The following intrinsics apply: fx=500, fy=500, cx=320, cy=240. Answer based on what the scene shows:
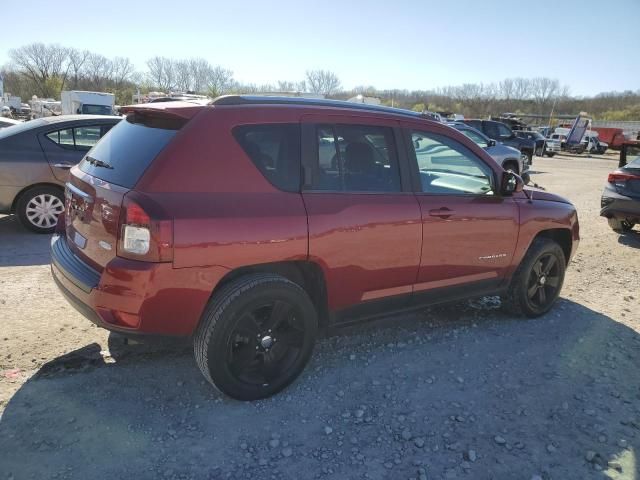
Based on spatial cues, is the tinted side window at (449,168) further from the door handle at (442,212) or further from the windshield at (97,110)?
the windshield at (97,110)

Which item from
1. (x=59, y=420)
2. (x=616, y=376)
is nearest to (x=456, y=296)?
(x=616, y=376)

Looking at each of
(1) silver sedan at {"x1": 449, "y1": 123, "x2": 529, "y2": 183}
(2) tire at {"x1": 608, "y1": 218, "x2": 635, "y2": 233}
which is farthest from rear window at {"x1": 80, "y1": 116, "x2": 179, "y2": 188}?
(1) silver sedan at {"x1": 449, "y1": 123, "x2": 529, "y2": 183}

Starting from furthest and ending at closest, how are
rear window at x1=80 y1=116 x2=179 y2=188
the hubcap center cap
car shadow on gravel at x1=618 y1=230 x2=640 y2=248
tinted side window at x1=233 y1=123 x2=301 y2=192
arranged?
car shadow on gravel at x1=618 y1=230 x2=640 y2=248
the hubcap center cap
tinted side window at x1=233 y1=123 x2=301 y2=192
rear window at x1=80 y1=116 x2=179 y2=188

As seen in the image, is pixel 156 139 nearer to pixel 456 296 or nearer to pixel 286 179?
pixel 286 179

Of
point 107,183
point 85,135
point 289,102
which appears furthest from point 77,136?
point 289,102

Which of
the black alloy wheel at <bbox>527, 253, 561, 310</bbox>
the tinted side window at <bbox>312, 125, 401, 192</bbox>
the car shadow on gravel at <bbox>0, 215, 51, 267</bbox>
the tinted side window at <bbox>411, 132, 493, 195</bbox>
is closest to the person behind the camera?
the tinted side window at <bbox>312, 125, 401, 192</bbox>

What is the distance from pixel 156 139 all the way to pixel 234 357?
1.39 m

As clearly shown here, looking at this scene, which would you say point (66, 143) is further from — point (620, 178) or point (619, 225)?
point (619, 225)

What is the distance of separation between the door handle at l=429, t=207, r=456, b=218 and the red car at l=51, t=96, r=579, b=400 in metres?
0.01

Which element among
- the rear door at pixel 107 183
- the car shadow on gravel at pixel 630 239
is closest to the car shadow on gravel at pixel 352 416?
the rear door at pixel 107 183

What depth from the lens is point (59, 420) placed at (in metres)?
2.84

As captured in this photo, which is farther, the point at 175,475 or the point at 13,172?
the point at 13,172

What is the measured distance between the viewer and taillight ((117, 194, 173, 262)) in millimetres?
2621

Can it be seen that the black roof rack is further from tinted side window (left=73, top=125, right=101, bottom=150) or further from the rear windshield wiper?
tinted side window (left=73, top=125, right=101, bottom=150)
